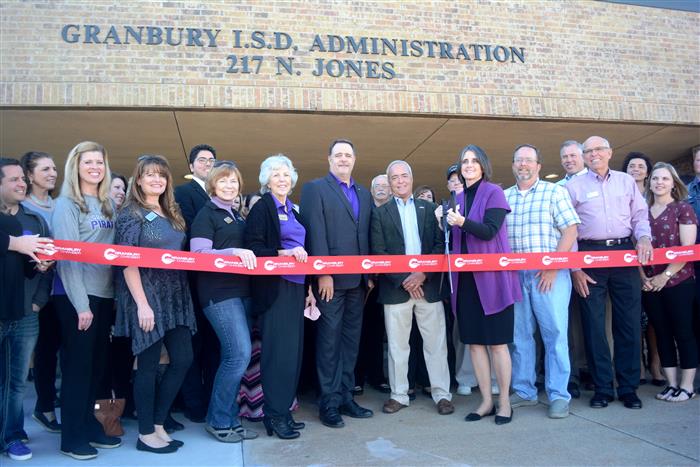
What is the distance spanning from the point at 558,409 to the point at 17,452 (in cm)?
398

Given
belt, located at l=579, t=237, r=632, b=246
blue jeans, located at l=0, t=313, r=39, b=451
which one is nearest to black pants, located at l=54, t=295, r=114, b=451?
blue jeans, located at l=0, t=313, r=39, b=451

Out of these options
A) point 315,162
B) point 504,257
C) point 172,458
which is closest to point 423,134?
point 315,162

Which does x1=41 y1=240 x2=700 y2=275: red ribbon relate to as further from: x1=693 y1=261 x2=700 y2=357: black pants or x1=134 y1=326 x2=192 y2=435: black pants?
x1=134 y1=326 x2=192 y2=435: black pants

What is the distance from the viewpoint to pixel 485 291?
4.34m

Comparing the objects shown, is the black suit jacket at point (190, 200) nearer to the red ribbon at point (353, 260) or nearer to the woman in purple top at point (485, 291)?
the red ribbon at point (353, 260)

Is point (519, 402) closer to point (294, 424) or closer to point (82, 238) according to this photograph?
point (294, 424)

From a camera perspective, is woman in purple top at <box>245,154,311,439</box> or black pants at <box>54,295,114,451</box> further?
woman in purple top at <box>245,154,311,439</box>

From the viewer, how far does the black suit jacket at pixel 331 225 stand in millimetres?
4410

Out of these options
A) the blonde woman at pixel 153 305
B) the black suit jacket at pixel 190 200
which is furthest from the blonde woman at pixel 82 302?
the black suit jacket at pixel 190 200

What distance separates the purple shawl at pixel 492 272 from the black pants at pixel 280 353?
1.41 metres

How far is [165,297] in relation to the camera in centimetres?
375

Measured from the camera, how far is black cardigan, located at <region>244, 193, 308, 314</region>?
407cm

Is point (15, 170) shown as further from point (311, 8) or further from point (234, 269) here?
point (311, 8)

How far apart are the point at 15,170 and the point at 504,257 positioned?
3.72 meters
